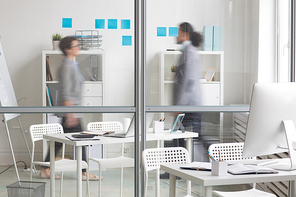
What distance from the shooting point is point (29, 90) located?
3107mm

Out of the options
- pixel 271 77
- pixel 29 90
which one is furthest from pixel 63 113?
pixel 271 77

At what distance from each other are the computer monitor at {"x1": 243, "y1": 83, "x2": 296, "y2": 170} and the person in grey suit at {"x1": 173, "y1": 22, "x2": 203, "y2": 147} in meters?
1.25

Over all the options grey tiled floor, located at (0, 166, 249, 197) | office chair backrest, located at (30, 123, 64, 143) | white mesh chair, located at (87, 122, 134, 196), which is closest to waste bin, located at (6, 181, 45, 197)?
grey tiled floor, located at (0, 166, 249, 197)

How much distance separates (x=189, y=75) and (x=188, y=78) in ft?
0.10

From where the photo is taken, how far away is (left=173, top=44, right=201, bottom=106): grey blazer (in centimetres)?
325

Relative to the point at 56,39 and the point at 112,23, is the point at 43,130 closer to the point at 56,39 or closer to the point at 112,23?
the point at 56,39

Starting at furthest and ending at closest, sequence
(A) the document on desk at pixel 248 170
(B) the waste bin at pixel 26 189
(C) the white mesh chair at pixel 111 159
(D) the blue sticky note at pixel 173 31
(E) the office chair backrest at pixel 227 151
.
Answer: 1. (D) the blue sticky note at pixel 173 31
2. (C) the white mesh chair at pixel 111 159
3. (B) the waste bin at pixel 26 189
4. (E) the office chair backrest at pixel 227 151
5. (A) the document on desk at pixel 248 170

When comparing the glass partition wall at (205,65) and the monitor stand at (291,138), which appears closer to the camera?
the monitor stand at (291,138)

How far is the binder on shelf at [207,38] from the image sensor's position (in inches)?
129

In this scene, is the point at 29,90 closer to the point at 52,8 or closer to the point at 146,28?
the point at 52,8

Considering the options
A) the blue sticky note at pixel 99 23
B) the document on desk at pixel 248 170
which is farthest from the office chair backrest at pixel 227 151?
the blue sticky note at pixel 99 23

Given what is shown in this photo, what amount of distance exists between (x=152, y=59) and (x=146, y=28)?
0.29 m

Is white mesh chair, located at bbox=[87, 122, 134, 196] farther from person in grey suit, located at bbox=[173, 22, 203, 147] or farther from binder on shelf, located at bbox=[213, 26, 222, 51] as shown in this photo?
binder on shelf, located at bbox=[213, 26, 222, 51]

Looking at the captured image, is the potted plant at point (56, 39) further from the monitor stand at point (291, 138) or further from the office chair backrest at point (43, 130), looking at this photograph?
the monitor stand at point (291, 138)
